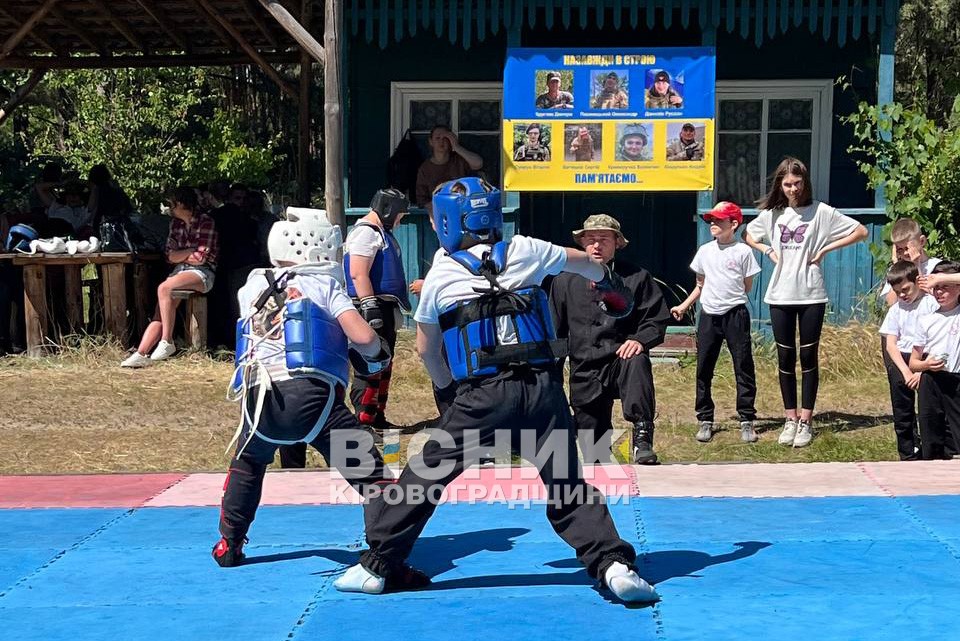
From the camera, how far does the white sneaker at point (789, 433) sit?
872cm

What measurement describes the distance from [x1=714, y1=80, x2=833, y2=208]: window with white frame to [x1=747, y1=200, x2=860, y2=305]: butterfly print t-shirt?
514cm

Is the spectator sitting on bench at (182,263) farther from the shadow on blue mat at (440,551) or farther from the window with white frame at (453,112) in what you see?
the shadow on blue mat at (440,551)

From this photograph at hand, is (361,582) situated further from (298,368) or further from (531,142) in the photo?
(531,142)

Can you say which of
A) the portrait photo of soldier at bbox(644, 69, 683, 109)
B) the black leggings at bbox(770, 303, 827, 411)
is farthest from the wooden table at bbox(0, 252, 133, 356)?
the black leggings at bbox(770, 303, 827, 411)

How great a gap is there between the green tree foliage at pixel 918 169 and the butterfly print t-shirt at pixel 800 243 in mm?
2868

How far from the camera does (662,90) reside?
477 inches

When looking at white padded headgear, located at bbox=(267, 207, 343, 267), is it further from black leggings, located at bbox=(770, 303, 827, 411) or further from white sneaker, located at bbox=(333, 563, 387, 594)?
black leggings, located at bbox=(770, 303, 827, 411)

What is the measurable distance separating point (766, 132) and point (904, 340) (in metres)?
6.24

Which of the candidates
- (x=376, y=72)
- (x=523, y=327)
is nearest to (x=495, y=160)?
(x=376, y=72)

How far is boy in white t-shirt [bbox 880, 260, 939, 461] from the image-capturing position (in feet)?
25.2

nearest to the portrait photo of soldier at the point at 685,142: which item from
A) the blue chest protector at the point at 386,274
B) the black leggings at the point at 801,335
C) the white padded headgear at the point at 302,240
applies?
the black leggings at the point at 801,335

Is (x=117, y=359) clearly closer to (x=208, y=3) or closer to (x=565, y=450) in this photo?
(x=208, y=3)

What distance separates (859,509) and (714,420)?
11.3 feet

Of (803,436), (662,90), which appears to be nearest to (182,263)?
(662,90)
